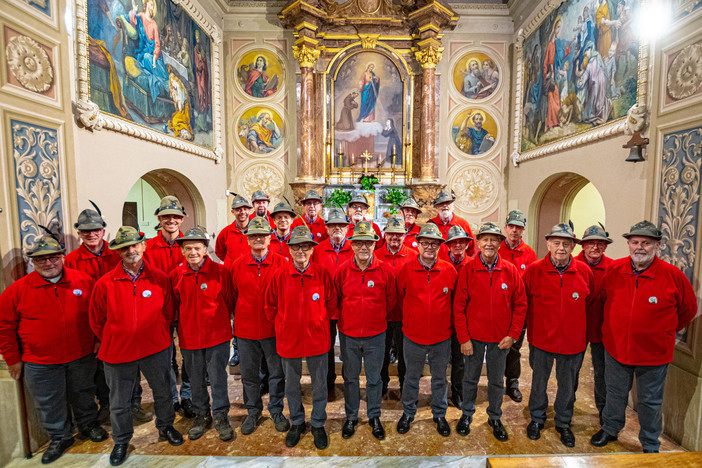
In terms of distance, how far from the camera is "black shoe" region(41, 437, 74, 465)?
124 inches

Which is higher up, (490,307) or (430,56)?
(430,56)

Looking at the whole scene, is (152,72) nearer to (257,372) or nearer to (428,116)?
(257,372)

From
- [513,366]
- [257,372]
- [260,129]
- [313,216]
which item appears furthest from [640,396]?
[260,129]

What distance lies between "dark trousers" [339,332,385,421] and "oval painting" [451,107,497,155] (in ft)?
25.2

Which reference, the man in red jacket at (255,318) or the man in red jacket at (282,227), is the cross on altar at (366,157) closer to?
the man in red jacket at (282,227)

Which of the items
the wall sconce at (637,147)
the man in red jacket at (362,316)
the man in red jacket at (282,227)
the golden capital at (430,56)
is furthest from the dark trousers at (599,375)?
the golden capital at (430,56)

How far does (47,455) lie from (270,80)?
353 inches

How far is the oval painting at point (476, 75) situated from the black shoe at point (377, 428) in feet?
29.0

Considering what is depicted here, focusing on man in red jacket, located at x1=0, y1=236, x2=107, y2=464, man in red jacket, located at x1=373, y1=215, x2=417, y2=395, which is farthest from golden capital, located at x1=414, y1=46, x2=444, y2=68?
man in red jacket, located at x1=0, y1=236, x2=107, y2=464

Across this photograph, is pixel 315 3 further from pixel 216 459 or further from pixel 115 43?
pixel 216 459

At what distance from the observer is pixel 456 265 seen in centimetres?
386

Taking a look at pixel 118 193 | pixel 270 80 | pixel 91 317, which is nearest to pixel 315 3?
pixel 270 80

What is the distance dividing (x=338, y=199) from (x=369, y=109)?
2.91m

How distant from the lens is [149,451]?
10.7ft
